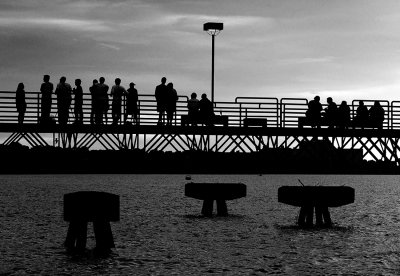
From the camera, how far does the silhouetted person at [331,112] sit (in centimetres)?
3962

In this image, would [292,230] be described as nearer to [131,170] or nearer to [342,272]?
[342,272]

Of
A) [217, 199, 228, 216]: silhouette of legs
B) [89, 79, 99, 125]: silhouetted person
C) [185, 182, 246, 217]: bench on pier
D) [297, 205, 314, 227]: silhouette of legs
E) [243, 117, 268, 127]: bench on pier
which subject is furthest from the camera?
[243, 117, 268, 127]: bench on pier

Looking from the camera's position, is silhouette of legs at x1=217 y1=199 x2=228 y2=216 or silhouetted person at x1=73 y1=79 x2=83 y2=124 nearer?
silhouette of legs at x1=217 y1=199 x2=228 y2=216

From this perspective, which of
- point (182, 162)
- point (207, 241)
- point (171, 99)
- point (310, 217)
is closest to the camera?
point (207, 241)

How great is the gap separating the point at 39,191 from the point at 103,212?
39.5 ft

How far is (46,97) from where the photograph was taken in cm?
3347

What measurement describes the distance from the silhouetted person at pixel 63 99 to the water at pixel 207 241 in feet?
48.6

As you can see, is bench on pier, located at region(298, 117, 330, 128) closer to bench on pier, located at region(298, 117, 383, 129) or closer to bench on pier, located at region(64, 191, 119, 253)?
bench on pier, located at region(298, 117, 383, 129)

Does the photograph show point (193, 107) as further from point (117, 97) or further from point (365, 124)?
point (365, 124)

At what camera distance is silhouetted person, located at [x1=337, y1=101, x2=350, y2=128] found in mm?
39875

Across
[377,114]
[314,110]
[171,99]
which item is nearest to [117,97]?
[171,99]

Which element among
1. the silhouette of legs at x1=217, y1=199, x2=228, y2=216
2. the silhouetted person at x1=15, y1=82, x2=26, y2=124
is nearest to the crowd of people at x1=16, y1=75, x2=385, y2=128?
the silhouetted person at x1=15, y1=82, x2=26, y2=124

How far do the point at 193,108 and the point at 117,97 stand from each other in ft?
13.2

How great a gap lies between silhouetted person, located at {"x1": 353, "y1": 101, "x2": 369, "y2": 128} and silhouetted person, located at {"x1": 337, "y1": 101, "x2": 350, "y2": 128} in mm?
555
